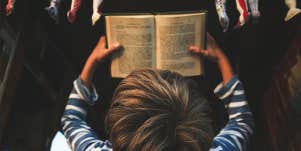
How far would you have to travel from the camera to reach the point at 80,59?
5.71 feet

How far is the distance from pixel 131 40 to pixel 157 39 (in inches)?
3.3

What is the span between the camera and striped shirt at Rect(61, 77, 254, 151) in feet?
3.12

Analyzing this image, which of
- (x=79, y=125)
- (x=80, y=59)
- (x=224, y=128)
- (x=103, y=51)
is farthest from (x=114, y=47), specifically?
(x=80, y=59)

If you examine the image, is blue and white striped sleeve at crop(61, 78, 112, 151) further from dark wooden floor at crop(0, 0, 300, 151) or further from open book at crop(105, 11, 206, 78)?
dark wooden floor at crop(0, 0, 300, 151)

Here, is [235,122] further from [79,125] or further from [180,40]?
[79,125]

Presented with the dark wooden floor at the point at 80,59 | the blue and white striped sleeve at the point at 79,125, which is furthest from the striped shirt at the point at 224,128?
the dark wooden floor at the point at 80,59

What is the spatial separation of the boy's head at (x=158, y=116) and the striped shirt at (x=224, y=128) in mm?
185

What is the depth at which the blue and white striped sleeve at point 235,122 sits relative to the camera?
3.09ft

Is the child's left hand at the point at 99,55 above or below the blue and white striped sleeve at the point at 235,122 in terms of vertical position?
above

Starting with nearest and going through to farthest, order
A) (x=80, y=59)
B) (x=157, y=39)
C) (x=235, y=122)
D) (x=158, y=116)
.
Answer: (x=158, y=116)
(x=235, y=122)
(x=157, y=39)
(x=80, y=59)

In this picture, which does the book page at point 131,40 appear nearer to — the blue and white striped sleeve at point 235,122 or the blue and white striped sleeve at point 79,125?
the blue and white striped sleeve at point 79,125

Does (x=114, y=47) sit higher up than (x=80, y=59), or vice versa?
(x=114, y=47)

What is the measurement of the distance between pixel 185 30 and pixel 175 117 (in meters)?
0.47

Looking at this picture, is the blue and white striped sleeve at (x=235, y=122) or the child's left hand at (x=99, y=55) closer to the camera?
the blue and white striped sleeve at (x=235, y=122)
